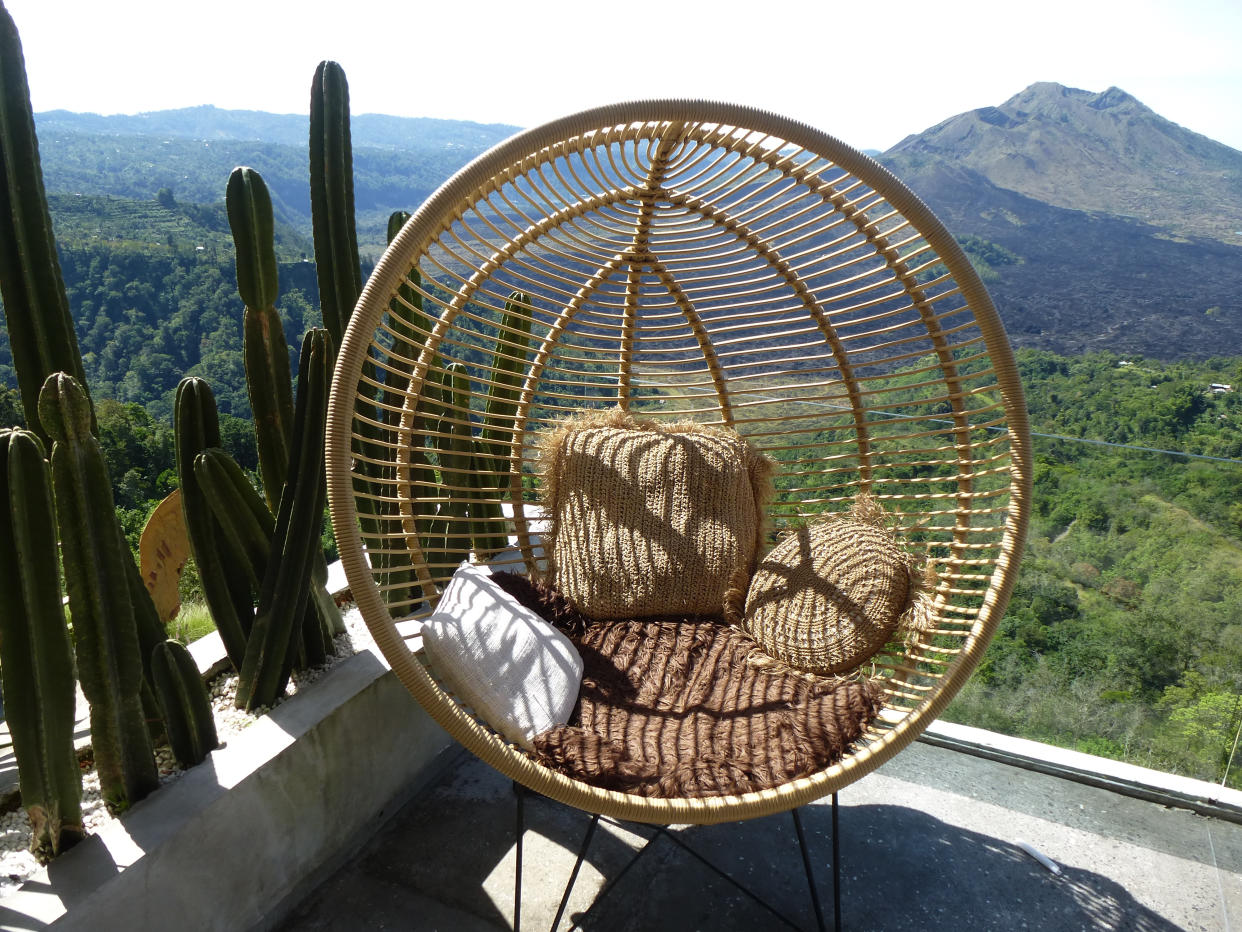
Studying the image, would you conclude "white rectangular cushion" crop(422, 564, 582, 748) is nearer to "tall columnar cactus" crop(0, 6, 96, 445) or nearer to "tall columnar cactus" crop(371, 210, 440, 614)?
"tall columnar cactus" crop(371, 210, 440, 614)

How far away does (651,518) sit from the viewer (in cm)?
183

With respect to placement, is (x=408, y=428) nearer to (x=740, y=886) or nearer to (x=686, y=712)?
(x=686, y=712)

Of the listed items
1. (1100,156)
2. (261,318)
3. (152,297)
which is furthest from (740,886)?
(1100,156)

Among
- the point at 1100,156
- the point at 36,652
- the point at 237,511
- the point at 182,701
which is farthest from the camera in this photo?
the point at 1100,156

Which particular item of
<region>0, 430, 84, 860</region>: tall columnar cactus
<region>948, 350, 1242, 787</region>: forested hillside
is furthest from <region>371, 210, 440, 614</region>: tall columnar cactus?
<region>948, 350, 1242, 787</region>: forested hillside

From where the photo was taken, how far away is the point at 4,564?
3.35 feet

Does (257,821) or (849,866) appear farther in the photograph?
(849,866)

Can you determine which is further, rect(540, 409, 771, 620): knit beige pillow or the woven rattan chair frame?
rect(540, 409, 771, 620): knit beige pillow

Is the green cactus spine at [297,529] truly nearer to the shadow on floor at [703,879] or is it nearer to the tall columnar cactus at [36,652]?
the tall columnar cactus at [36,652]

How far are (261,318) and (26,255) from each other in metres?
0.36

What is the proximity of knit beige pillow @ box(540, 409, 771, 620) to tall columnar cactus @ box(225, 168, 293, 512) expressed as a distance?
2.05ft

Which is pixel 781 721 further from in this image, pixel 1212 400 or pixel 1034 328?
pixel 1034 328

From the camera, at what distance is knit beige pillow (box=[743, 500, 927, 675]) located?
1607mm

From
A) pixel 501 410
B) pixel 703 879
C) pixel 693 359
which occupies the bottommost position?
pixel 703 879
